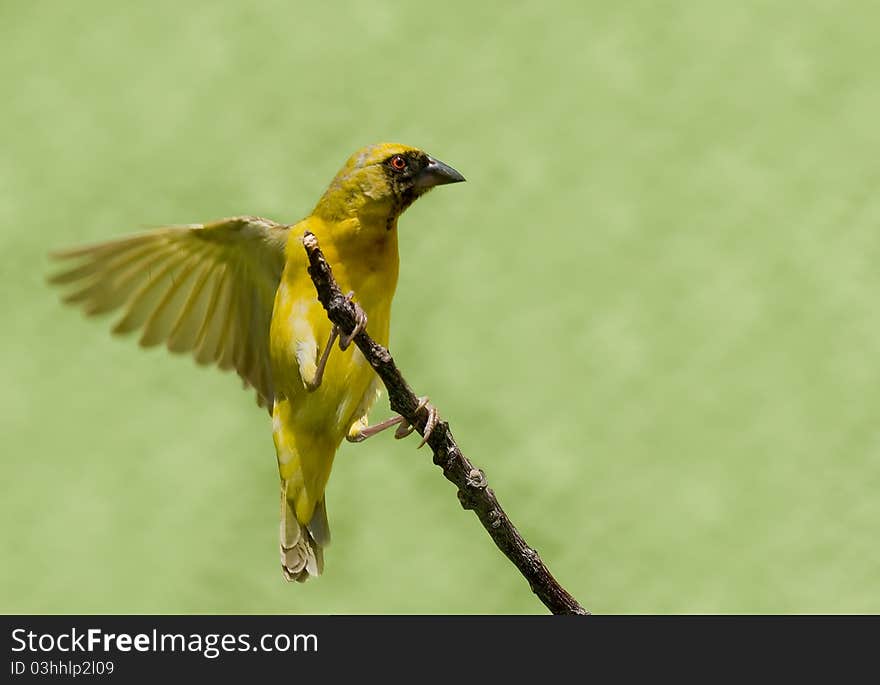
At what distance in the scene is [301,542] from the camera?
3.04m

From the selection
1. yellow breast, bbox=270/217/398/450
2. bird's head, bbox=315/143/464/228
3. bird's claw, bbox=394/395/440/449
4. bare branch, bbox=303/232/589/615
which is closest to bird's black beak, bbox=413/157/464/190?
bird's head, bbox=315/143/464/228

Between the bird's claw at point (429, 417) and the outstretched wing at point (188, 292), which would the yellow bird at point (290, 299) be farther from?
the bird's claw at point (429, 417)

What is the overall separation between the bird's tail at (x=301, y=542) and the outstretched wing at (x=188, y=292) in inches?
12.3

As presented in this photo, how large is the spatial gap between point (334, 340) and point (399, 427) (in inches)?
10.2

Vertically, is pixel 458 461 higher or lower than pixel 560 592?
higher

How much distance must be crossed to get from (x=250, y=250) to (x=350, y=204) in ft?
1.12

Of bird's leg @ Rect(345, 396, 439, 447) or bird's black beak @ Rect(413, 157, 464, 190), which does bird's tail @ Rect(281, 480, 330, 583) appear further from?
bird's black beak @ Rect(413, 157, 464, 190)

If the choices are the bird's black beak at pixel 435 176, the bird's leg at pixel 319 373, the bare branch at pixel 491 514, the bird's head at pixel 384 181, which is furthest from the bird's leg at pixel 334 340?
the bird's black beak at pixel 435 176

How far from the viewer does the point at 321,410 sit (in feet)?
9.59

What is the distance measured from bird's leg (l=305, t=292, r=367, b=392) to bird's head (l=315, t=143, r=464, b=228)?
0.92ft

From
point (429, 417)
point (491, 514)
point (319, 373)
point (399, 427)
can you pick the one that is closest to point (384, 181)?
point (319, 373)

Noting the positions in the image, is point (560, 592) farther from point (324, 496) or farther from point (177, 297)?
point (177, 297)
